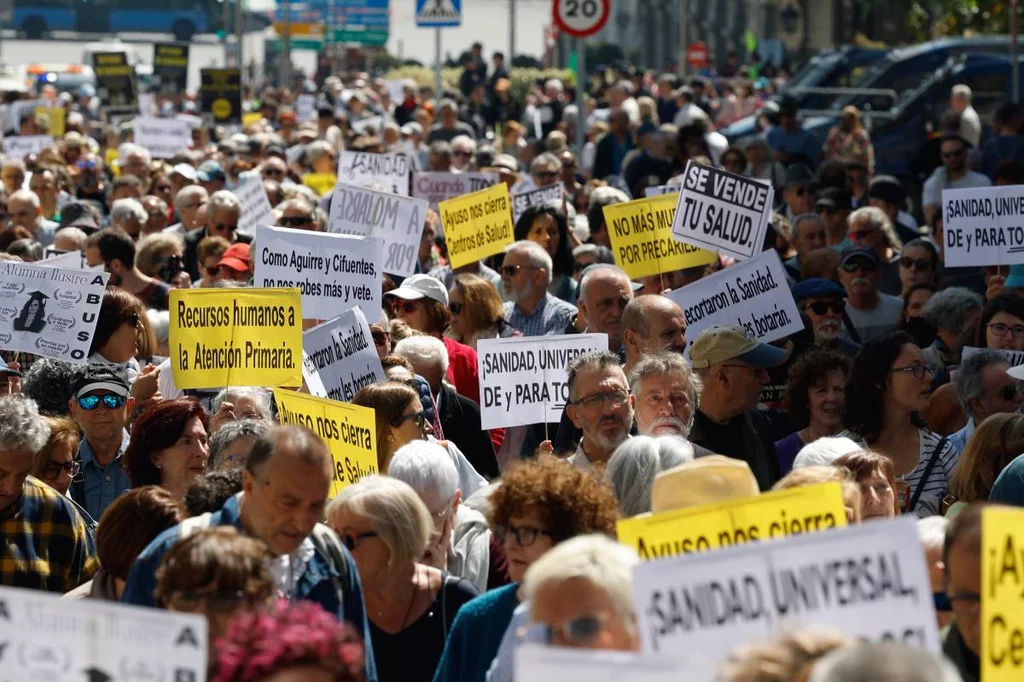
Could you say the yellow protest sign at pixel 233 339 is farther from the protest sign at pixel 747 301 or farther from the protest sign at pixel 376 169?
the protest sign at pixel 376 169

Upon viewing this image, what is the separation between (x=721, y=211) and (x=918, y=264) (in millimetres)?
1266

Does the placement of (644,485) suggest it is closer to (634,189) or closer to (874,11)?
(634,189)

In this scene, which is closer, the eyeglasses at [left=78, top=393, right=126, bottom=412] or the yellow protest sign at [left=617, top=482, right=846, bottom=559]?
the yellow protest sign at [left=617, top=482, right=846, bottom=559]

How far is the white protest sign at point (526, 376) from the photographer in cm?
784

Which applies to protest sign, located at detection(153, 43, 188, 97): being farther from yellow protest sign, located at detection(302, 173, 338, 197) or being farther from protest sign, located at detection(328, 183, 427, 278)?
protest sign, located at detection(328, 183, 427, 278)

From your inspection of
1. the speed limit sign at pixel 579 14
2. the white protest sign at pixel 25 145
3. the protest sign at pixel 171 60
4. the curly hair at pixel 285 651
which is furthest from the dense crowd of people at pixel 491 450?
the protest sign at pixel 171 60

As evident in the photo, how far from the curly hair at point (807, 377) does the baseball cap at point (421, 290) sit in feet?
6.92

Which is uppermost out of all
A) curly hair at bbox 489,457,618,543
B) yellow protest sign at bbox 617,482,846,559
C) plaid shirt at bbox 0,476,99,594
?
yellow protest sign at bbox 617,482,846,559

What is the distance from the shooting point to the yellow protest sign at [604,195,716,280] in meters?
10.3

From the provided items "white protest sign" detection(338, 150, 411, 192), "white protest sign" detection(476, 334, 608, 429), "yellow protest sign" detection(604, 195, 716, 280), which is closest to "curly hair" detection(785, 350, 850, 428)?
"white protest sign" detection(476, 334, 608, 429)

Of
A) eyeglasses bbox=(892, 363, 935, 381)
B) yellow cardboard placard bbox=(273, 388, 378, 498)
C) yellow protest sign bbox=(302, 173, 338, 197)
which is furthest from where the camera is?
yellow protest sign bbox=(302, 173, 338, 197)

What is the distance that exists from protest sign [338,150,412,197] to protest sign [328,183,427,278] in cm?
350

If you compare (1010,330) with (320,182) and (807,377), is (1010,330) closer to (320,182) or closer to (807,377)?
(807,377)

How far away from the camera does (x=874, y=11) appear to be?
153ft
